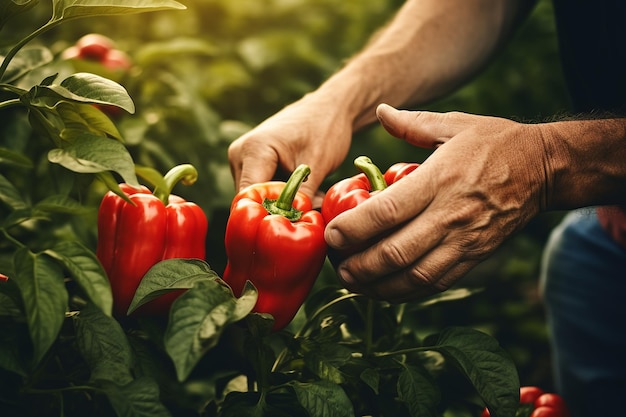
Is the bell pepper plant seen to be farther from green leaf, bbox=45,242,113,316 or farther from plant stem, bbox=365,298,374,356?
green leaf, bbox=45,242,113,316

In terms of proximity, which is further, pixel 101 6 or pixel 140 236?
pixel 140 236


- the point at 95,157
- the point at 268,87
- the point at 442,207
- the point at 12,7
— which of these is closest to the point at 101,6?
the point at 12,7

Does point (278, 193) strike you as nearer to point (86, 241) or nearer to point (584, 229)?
point (86, 241)

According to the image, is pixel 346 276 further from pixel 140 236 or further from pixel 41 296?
pixel 41 296

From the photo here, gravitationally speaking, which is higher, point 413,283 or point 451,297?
point 413,283

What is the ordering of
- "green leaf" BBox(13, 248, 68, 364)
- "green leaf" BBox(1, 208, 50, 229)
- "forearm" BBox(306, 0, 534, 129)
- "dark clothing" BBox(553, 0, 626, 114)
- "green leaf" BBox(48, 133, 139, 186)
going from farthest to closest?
"forearm" BBox(306, 0, 534, 129) < "dark clothing" BBox(553, 0, 626, 114) < "green leaf" BBox(1, 208, 50, 229) < "green leaf" BBox(48, 133, 139, 186) < "green leaf" BBox(13, 248, 68, 364)

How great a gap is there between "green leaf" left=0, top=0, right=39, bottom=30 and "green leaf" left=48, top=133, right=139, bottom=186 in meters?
0.25

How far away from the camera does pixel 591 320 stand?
252 cm

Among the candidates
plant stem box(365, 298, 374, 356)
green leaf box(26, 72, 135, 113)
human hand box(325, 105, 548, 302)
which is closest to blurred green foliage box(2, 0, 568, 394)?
human hand box(325, 105, 548, 302)

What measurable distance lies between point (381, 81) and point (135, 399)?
4.17 feet

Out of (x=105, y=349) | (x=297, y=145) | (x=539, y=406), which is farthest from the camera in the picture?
(x=297, y=145)

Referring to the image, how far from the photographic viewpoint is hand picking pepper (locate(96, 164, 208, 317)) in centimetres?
142

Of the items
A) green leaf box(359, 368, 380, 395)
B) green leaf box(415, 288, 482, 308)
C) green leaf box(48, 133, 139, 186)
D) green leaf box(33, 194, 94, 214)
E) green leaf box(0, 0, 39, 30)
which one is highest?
green leaf box(0, 0, 39, 30)

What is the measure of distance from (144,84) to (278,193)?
1137 millimetres
